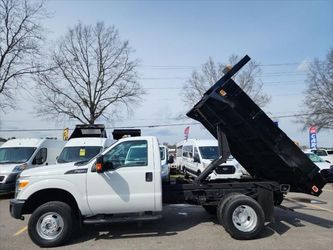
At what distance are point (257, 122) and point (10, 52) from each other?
2592cm

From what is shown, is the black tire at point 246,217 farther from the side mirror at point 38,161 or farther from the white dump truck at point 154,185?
the side mirror at point 38,161

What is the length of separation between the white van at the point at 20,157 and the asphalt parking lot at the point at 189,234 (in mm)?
→ 4547

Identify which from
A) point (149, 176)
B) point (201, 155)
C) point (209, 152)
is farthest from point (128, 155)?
point (209, 152)

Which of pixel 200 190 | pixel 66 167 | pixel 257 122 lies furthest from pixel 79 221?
pixel 257 122

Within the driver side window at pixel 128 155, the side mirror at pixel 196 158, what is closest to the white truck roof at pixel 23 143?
the side mirror at pixel 196 158

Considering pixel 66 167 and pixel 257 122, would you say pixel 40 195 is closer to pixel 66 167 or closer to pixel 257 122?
pixel 66 167

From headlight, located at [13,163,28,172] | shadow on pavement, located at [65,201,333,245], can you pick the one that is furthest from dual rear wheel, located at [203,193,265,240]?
headlight, located at [13,163,28,172]

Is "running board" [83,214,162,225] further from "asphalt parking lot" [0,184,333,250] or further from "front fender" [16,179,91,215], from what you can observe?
"asphalt parking lot" [0,184,333,250]

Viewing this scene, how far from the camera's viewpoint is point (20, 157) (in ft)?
52.7

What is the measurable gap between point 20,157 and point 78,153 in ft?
9.30

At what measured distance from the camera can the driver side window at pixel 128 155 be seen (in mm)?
7613

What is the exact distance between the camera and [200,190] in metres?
Answer: 8.21

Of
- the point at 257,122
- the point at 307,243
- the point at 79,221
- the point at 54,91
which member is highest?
the point at 54,91

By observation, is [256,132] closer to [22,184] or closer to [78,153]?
[22,184]
